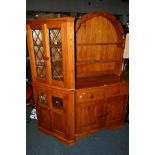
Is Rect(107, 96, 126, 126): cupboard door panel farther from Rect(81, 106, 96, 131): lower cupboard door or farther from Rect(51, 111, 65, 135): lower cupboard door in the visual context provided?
Rect(51, 111, 65, 135): lower cupboard door

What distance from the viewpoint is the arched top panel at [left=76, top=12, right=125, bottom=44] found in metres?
3.02

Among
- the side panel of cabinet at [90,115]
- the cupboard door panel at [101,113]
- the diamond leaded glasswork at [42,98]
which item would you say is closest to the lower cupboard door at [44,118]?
the diamond leaded glasswork at [42,98]

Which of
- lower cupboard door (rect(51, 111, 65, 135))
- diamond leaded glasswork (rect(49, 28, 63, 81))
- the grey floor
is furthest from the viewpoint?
lower cupboard door (rect(51, 111, 65, 135))

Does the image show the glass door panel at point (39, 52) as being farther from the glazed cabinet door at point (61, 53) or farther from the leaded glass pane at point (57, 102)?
the leaded glass pane at point (57, 102)

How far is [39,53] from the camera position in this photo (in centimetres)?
280

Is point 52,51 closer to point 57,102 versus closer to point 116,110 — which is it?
point 57,102

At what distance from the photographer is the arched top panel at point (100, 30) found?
3.02 meters

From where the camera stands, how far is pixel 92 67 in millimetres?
3246

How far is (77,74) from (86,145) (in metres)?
1.02

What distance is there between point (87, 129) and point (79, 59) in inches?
39.8

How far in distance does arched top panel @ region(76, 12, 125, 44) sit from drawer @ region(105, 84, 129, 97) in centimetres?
70

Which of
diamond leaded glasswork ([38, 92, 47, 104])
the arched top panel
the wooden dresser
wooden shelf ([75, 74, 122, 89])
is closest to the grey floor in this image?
the wooden dresser
